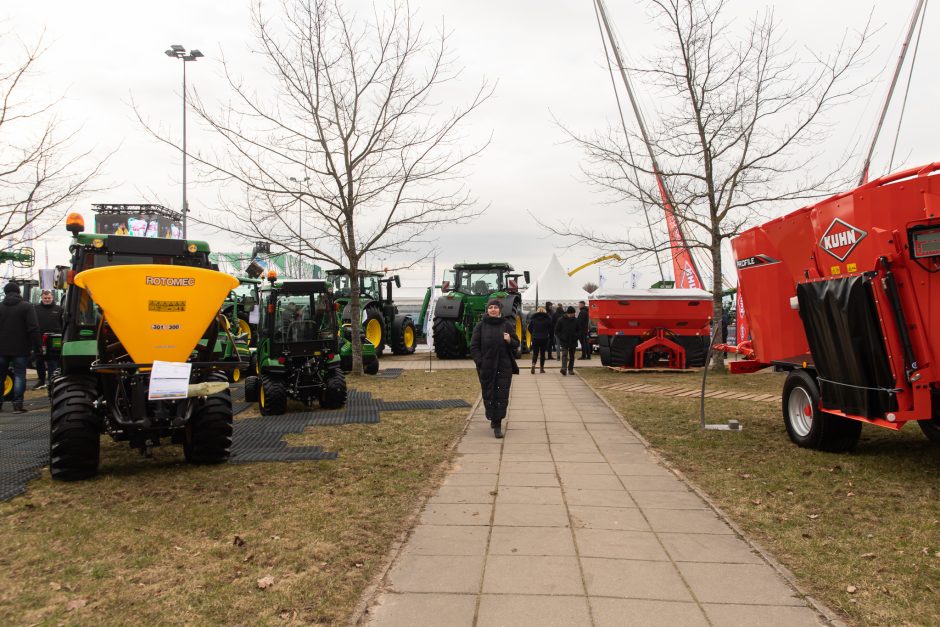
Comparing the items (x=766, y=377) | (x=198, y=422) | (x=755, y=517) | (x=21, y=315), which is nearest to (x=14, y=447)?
(x=198, y=422)

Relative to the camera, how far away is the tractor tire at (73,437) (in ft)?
20.6

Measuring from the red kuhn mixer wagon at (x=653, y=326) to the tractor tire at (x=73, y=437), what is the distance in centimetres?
1341

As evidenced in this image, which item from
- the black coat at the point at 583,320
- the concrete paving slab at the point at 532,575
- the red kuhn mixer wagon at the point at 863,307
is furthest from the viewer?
the black coat at the point at 583,320

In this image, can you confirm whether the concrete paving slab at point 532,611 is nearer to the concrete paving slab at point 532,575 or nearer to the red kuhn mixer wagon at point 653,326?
the concrete paving slab at point 532,575

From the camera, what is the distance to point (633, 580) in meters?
4.03

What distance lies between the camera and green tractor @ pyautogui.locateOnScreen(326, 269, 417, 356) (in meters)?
21.7

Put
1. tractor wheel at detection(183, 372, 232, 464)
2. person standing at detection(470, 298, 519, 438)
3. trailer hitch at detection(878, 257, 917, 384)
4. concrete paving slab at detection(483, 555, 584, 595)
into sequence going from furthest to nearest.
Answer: person standing at detection(470, 298, 519, 438) → tractor wheel at detection(183, 372, 232, 464) → trailer hitch at detection(878, 257, 917, 384) → concrete paving slab at detection(483, 555, 584, 595)

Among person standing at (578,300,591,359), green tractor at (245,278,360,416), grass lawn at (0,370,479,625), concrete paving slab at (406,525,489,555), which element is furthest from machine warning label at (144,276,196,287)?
person standing at (578,300,591,359)

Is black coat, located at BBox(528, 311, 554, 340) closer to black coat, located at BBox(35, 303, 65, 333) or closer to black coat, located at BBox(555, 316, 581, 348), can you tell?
black coat, located at BBox(555, 316, 581, 348)

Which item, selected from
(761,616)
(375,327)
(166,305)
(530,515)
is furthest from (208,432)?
(375,327)

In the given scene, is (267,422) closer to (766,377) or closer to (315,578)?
(315,578)

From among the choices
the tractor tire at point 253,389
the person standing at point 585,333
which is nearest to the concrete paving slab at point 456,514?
the tractor tire at point 253,389

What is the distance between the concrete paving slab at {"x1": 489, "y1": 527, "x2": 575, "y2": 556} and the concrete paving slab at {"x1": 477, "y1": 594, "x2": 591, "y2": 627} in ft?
2.39

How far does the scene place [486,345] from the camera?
9.16 m
